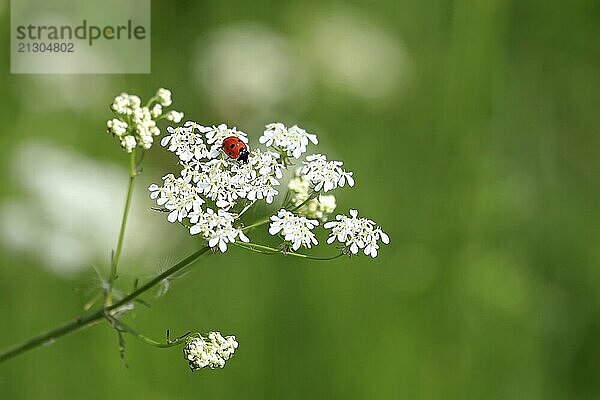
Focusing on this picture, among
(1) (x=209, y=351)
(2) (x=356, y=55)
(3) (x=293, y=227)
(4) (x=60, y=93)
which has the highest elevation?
(2) (x=356, y=55)

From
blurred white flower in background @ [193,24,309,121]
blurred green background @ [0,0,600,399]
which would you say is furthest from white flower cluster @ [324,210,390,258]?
blurred white flower in background @ [193,24,309,121]

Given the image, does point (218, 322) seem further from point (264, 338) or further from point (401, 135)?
point (401, 135)

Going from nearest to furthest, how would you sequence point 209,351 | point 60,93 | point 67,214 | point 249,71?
point 209,351, point 67,214, point 60,93, point 249,71

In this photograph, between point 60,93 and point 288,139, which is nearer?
point 288,139

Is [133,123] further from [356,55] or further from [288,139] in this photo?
[356,55]

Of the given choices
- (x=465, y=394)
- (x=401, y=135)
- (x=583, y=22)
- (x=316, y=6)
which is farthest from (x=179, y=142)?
(x=583, y=22)

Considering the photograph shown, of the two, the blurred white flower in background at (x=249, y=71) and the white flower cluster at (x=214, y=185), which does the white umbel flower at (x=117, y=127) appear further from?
the blurred white flower in background at (x=249, y=71)

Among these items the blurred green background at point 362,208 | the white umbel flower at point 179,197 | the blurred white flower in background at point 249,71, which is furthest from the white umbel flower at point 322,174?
the blurred white flower in background at point 249,71

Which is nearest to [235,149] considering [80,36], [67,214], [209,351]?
[209,351]

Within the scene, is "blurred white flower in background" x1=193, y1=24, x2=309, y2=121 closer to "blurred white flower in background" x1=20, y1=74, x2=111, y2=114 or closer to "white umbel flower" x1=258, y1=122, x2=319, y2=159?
"blurred white flower in background" x1=20, y1=74, x2=111, y2=114
